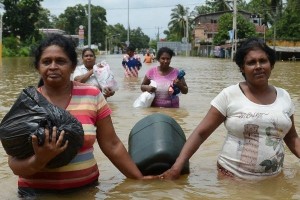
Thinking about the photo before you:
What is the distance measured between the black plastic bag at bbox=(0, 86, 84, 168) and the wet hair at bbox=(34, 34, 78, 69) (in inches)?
10.9

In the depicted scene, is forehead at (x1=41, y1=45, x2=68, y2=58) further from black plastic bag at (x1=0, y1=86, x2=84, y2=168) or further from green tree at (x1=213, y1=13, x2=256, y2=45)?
green tree at (x1=213, y1=13, x2=256, y2=45)

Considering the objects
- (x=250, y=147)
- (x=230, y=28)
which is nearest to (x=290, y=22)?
(x=230, y=28)

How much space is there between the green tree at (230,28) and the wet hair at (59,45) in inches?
1843

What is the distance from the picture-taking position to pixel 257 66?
3600mm

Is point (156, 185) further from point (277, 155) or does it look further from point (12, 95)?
point (12, 95)

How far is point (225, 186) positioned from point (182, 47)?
71.6 metres

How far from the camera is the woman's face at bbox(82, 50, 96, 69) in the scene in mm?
8578

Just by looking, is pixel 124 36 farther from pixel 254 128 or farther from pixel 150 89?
pixel 254 128

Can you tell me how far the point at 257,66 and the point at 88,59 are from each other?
5.31 meters

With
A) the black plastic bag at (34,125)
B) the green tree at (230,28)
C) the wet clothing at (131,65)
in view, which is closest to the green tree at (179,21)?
the green tree at (230,28)

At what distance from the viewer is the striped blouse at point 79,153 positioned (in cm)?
313

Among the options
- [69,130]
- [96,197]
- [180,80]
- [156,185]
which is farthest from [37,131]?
[180,80]

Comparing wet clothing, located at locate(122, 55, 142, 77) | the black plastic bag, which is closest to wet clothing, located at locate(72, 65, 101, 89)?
the black plastic bag

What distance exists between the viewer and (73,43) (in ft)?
10.7
